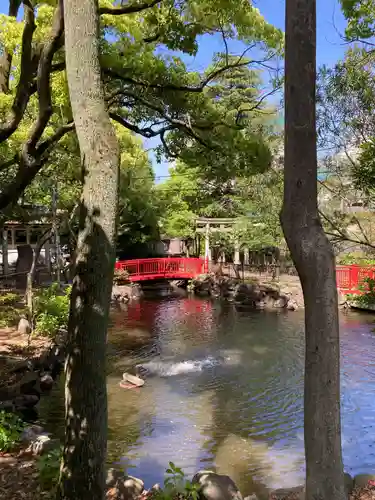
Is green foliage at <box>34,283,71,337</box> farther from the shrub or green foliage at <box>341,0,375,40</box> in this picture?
the shrub

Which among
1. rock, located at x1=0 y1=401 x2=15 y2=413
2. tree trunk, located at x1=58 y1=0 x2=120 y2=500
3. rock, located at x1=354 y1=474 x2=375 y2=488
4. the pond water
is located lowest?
the pond water

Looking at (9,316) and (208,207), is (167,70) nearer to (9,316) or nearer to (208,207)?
(9,316)

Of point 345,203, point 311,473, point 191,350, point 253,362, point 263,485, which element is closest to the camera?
point 311,473

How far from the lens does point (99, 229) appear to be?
2.79 meters

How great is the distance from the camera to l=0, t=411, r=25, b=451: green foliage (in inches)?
188

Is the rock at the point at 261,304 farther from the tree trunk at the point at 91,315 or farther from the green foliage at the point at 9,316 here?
the tree trunk at the point at 91,315

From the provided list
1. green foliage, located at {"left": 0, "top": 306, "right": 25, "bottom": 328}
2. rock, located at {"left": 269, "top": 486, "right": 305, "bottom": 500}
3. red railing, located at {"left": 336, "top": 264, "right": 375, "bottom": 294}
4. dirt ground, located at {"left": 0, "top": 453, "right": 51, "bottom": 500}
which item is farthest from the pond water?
red railing, located at {"left": 336, "top": 264, "right": 375, "bottom": 294}

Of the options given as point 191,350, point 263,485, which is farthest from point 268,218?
point 263,485

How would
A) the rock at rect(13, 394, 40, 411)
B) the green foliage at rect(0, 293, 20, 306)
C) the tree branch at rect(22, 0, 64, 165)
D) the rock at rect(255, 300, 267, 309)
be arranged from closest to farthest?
1. the tree branch at rect(22, 0, 64, 165)
2. the rock at rect(13, 394, 40, 411)
3. the green foliage at rect(0, 293, 20, 306)
4. the rock at rect(255, 300, 267, 309)

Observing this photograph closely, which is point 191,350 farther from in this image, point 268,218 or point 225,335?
point 268,218

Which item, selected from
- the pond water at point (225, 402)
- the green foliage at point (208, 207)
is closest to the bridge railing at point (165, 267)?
the green foliage at point (208, 207)

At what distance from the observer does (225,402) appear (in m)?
8.11

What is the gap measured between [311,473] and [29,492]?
2.41m

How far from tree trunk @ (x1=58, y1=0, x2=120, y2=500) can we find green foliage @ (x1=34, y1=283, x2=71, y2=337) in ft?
22.8
